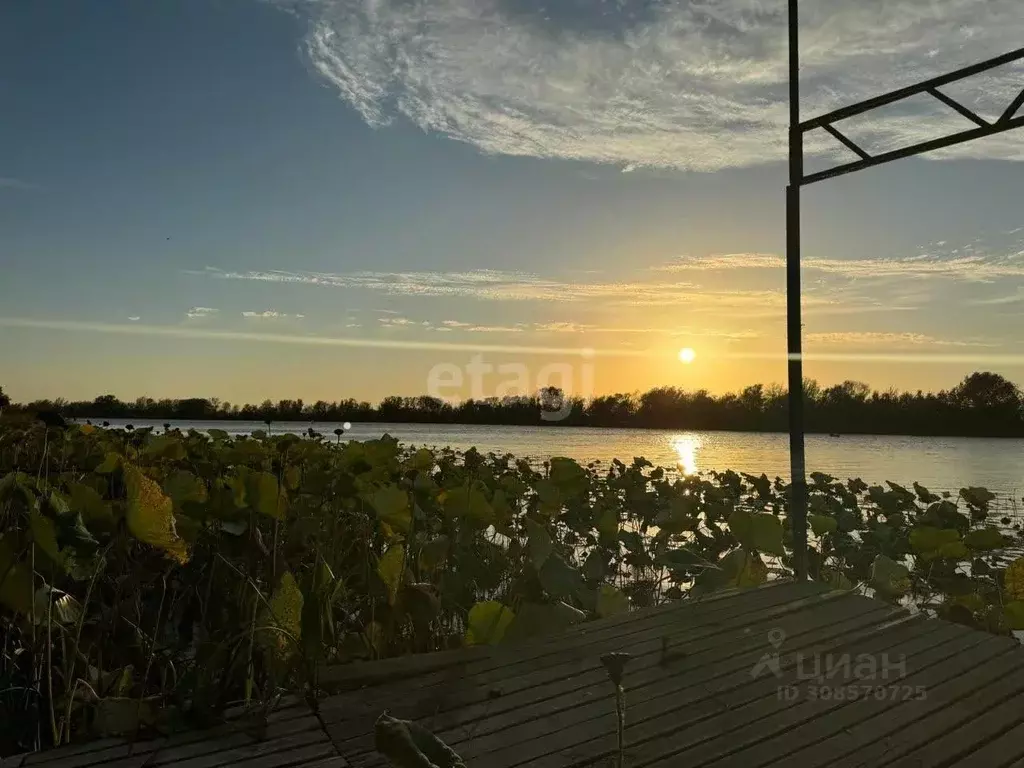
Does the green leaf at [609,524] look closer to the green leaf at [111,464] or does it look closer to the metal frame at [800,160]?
the metal frame at [800,160]

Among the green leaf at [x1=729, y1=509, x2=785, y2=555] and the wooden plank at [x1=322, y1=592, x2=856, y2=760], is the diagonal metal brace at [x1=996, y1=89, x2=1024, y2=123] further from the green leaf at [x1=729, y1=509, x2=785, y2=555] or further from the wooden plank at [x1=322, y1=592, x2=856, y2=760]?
the wooden plank at [x1=322, y1=592, x2=856, y2=760]

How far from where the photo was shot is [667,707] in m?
2.36

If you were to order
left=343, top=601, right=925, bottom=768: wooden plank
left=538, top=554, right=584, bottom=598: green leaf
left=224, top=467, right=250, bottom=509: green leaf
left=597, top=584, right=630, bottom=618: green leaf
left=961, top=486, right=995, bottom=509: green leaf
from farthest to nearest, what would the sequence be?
Answer: left=961, top=486, right=995, bottom=509: green leaf, left=597, top=584, right=630, bottom=618: green leaf, left=538, top=554, right=584, bottom=598: green leaf, left=224, top=467, right=250, bottom=509: green leaf, left=343, top=601, right=925, bottom=768: wooden plank

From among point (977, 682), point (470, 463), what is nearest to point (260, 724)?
point (977, 682)

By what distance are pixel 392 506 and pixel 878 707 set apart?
1980 millimetres

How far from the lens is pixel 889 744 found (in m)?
2.26

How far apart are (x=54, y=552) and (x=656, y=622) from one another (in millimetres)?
2017

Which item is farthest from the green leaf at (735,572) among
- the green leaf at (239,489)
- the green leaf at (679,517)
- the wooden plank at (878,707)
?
the green leaf at (239,489)

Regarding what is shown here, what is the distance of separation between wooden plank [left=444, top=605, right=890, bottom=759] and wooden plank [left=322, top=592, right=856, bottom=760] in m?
0.06

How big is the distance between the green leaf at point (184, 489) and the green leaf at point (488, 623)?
1146 mm

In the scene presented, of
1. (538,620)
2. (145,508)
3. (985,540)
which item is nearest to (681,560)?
(538,620)

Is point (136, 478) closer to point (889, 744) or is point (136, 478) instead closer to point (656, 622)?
point (656, 622)

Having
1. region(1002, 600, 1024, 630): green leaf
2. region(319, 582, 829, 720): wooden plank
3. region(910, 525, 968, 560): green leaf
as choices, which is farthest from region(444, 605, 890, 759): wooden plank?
region(910, 525, 968, 560): green leaf

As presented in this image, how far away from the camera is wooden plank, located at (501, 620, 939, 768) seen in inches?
80.5
